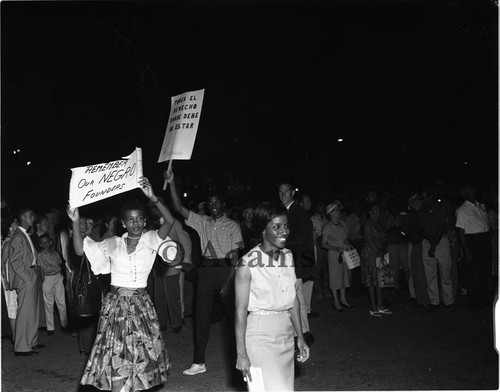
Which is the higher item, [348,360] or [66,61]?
[66,61]

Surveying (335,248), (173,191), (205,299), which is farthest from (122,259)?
(335,248)

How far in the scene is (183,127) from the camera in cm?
695

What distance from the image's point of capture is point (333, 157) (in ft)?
94.1

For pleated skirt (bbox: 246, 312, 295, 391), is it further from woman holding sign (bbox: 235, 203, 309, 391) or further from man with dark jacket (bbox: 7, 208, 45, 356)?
man with dark jacket (bbox: 7, 208, 45, 356)

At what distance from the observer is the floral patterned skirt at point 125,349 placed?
5691 mm

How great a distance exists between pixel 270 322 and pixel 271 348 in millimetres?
179

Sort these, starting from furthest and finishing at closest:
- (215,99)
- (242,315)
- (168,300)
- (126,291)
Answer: (215,99)
(168,300)
(126,291)
(242,315)

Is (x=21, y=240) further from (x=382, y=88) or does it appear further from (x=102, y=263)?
(x=382, y=88)

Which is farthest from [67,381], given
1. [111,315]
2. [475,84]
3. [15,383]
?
[475,84]

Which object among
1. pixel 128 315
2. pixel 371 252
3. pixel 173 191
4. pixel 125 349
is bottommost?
pixel 125 349

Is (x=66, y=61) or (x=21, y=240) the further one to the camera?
(x=66, y=61)

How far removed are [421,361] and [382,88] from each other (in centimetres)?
1521

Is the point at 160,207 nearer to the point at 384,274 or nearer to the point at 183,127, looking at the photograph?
the point at 183,127

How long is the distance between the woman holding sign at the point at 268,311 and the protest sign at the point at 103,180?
5.07 feet
